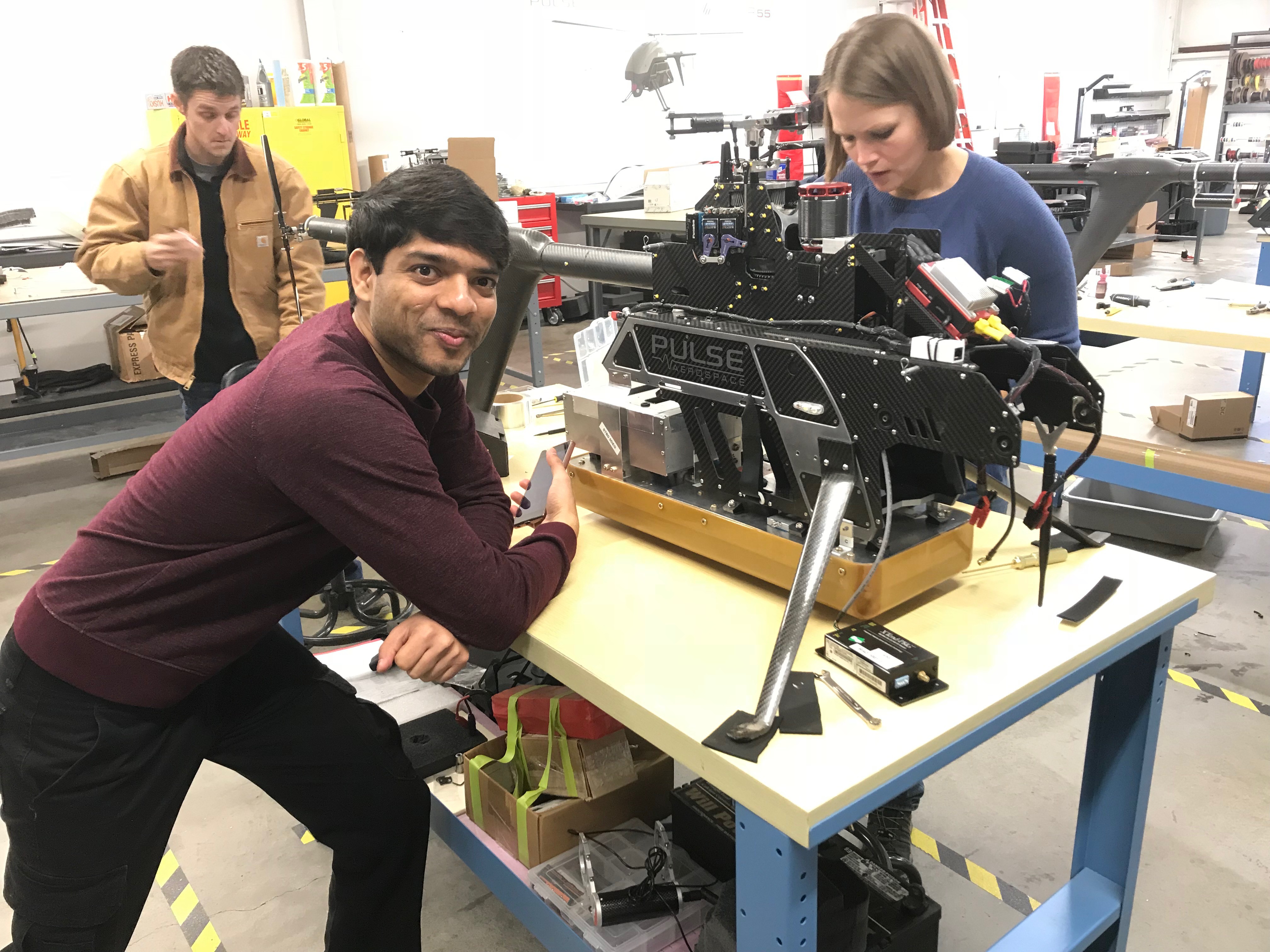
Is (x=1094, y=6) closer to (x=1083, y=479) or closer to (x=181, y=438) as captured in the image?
(x=1083, y=479)

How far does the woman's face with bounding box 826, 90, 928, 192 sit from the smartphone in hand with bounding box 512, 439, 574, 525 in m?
0.65

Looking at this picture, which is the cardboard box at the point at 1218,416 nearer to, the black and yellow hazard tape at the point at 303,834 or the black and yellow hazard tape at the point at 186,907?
the black and yellow hazard tape at the point at 303,834

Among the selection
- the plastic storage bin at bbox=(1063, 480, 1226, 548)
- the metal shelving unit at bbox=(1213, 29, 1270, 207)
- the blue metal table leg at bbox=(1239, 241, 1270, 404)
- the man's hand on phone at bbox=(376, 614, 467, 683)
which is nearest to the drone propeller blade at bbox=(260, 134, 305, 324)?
the man's hand on phone at bbox=(376, 614, 467, 683)

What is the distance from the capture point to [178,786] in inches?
50.1

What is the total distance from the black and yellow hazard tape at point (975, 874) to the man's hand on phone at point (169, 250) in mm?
2372

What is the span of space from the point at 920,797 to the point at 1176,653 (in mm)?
1255

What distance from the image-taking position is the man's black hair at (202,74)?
2.55m

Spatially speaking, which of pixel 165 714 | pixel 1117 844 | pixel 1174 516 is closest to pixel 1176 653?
pixel 1174 516

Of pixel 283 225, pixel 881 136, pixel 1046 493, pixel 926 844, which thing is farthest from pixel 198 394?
pixel 1046 493

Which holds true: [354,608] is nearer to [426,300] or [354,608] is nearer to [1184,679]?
[426,300]

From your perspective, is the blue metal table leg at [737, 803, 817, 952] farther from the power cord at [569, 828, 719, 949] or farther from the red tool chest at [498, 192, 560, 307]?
the red tool chest at [498, 192, 560, 307]

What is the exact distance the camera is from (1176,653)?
103 inches

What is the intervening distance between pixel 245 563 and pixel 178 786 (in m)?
0.35

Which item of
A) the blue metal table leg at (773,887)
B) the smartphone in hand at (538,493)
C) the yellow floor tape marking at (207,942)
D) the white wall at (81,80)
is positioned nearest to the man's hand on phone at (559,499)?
the smartphone in hand at (538,493)
